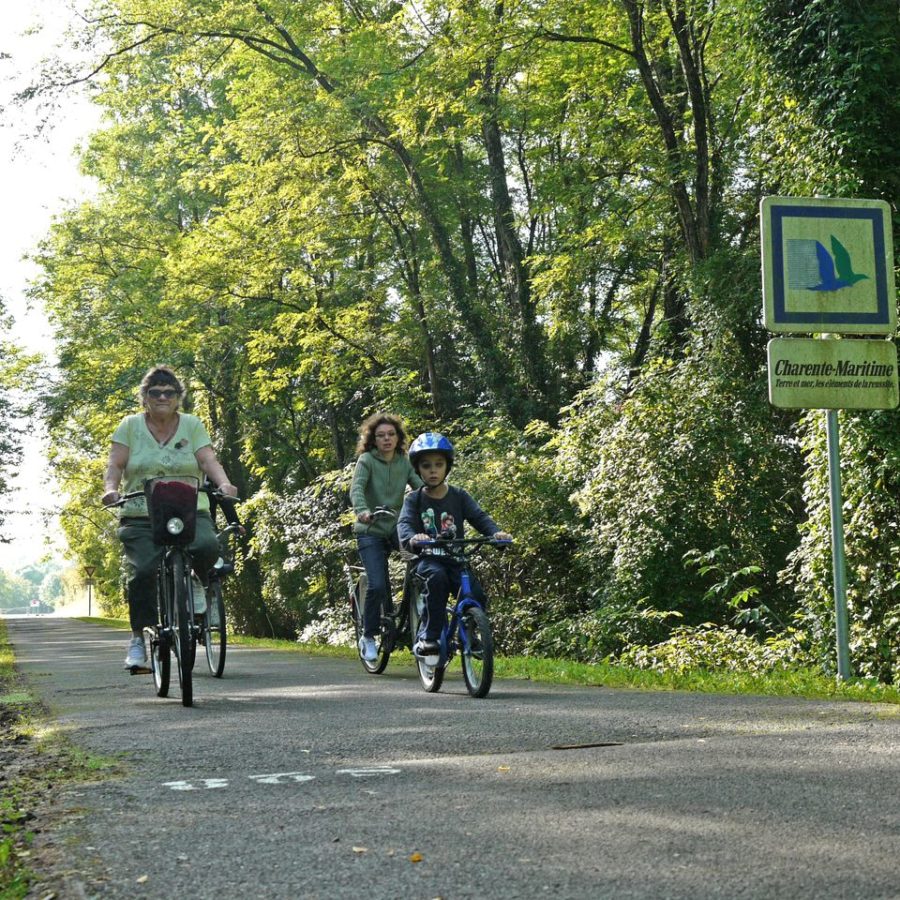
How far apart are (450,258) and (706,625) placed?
12609 millimetres

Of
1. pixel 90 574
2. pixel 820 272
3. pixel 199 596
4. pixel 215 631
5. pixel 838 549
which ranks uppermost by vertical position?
pixel 820 272

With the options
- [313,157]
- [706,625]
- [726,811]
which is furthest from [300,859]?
[313,157]

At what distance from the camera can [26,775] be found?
17.3ft

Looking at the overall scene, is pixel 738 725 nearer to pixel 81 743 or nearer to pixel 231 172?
pixel 81 743

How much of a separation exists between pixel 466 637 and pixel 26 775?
3.27m

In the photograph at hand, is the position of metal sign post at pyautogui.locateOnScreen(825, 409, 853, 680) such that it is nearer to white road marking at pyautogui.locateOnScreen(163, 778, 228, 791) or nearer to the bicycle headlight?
the bicycle headlight

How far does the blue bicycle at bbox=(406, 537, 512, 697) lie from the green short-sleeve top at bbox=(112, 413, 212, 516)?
5.64ft

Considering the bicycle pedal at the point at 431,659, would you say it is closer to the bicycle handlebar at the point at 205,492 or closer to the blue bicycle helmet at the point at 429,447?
the blue bicycle helmet at the point at 429,447

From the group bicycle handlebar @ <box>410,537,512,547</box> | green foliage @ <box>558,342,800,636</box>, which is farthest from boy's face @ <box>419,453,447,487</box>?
green foliage @ <box>558,342,800,636</box>

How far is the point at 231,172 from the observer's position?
24.5 metres

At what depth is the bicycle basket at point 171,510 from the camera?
7992mm

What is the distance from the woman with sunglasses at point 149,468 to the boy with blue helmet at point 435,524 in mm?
1264

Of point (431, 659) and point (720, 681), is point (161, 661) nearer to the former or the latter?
point (431, 659)

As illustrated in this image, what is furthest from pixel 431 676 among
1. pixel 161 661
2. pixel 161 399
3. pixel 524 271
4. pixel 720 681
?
pixel 524 271
